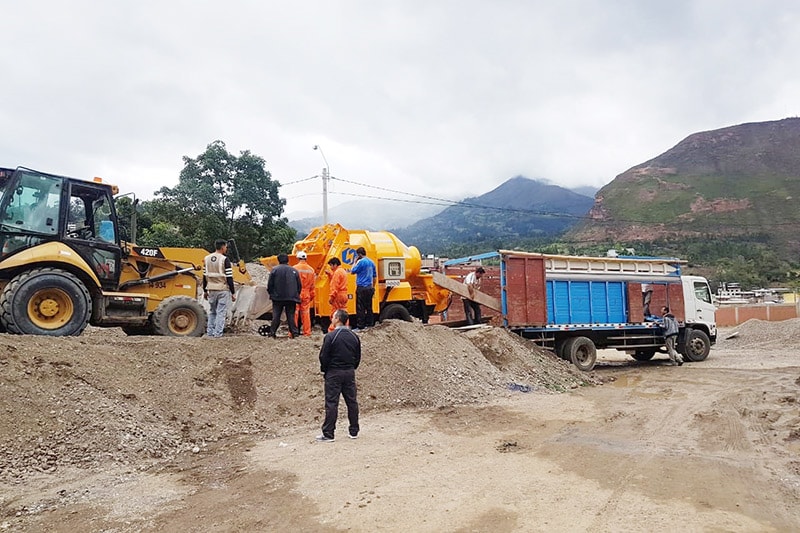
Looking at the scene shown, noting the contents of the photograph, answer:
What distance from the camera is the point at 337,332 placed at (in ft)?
22.5

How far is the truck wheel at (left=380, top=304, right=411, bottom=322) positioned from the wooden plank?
3.51 feet

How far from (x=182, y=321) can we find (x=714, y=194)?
229 ft

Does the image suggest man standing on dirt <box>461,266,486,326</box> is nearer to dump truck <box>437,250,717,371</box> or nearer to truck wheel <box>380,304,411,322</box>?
dump truck <box>437,250,717,371</box>

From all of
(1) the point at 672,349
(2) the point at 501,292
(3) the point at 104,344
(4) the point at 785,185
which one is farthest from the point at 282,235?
(4) the point at 785,185

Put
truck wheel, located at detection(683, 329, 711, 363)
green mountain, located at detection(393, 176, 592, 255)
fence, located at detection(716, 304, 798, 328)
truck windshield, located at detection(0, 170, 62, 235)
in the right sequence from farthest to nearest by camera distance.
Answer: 1. green mountain, located at detection(393, 176, 592, 255)
2. fence, located at detection(716, 304, 798, 328)
3. truck wheel, located at detection(683, 329, 711, 363)
4. truck windshield, located at detection(0, 170, 62, 235)

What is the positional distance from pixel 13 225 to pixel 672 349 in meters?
15.9

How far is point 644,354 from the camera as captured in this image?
17.7 meters

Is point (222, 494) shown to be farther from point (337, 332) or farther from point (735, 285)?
point (735, 285)

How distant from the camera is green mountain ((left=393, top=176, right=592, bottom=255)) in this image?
3588 inches

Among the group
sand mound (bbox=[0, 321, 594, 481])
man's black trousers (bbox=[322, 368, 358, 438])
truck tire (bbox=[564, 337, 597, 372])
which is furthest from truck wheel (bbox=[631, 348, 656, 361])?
man's black trousers (bbox=[322, 368, 358, 438])

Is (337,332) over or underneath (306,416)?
over

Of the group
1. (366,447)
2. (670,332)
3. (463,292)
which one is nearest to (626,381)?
(670,332)

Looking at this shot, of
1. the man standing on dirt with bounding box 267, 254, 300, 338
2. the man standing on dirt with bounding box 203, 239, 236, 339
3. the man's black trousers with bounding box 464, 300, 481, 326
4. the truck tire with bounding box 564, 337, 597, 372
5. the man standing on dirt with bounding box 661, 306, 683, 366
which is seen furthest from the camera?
the man standing on dirt with bounding box 661, 306, 683, 366

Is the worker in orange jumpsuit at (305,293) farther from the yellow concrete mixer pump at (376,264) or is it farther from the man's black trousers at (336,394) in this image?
the man's black trousers at (336,394)
